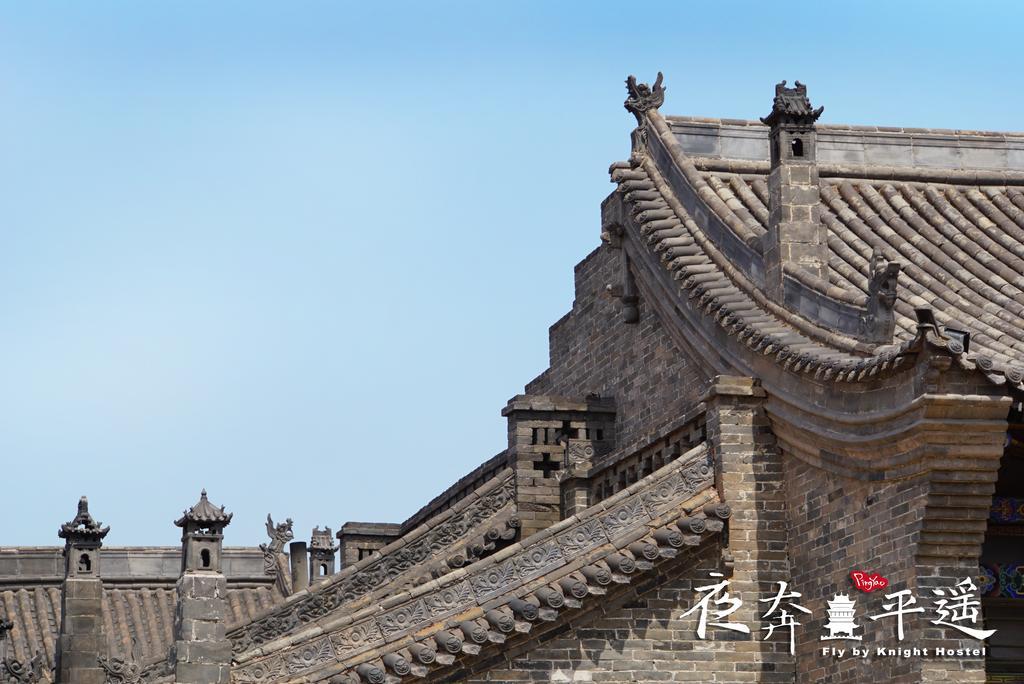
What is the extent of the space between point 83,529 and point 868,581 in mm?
12322

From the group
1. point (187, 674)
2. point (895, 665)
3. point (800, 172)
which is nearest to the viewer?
point (895, 665)

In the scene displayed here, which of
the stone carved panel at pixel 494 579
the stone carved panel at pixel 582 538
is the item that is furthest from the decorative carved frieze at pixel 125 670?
the stone carved panel at pixel 582 538

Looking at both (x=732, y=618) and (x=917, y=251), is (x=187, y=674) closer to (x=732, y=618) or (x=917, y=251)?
(x=732, y=618)

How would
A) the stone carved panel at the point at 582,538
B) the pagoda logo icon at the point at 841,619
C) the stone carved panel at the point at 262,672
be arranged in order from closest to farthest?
the pagoda logo icon at the point at 841,619, the stone carved panel at the point at 262,672, the stone carved panel at the point at 582,538

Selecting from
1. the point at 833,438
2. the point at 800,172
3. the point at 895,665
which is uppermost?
the point at 800,172

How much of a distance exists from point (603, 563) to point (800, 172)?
466cm

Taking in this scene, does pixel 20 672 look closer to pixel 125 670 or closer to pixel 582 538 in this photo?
pixel 125 670

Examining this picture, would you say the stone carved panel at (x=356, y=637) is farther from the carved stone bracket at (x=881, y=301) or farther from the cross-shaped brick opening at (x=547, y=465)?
the cross-shaped brick opening at (x=547, y=465)

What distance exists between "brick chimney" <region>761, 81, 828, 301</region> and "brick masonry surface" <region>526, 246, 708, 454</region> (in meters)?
1.96

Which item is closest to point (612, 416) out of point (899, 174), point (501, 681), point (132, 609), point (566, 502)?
point (566, 502)

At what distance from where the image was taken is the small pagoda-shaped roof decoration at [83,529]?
28.9 meters

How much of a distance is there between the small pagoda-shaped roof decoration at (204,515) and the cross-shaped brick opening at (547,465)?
5.78 metres

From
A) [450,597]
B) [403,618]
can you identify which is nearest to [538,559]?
[450,597]

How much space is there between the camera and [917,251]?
79.2 feet
